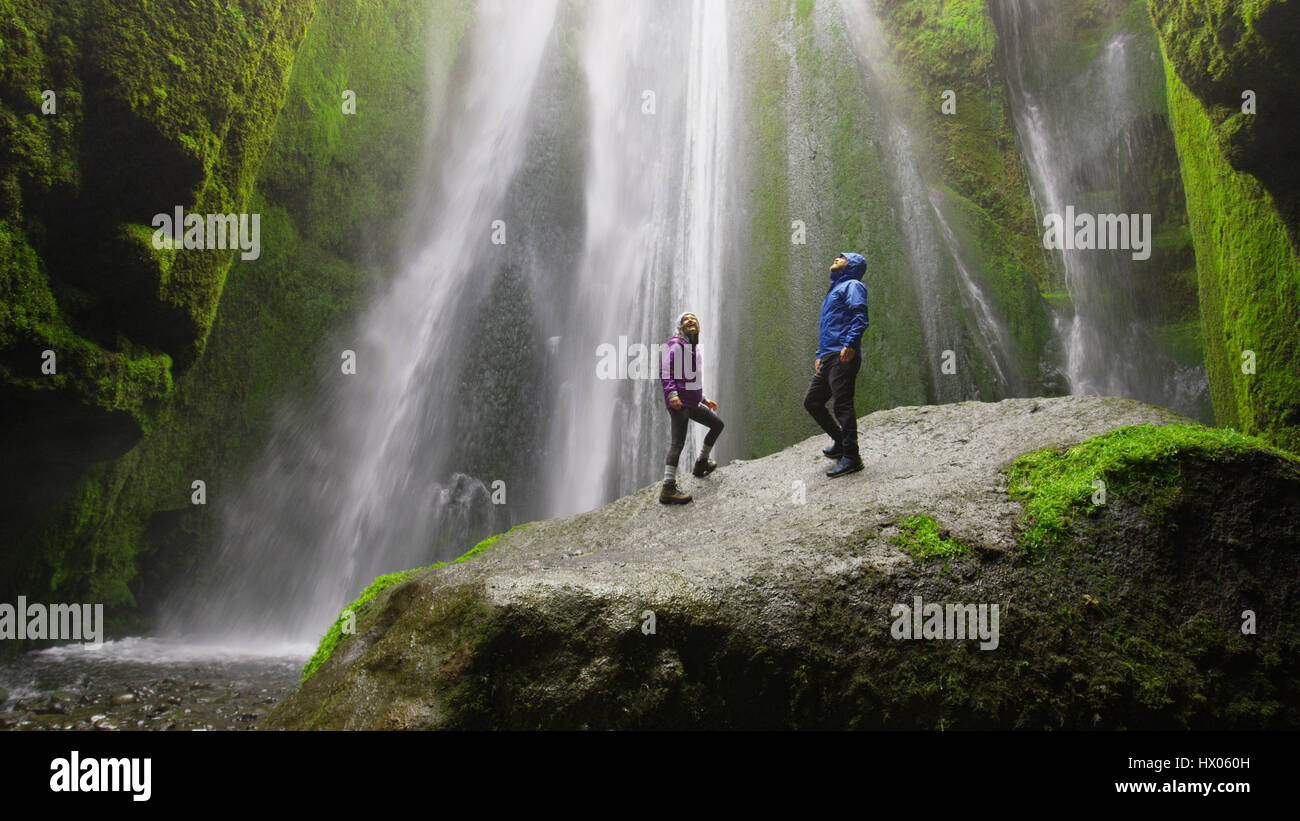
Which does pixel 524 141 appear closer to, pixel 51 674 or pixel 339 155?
pixel 339 155

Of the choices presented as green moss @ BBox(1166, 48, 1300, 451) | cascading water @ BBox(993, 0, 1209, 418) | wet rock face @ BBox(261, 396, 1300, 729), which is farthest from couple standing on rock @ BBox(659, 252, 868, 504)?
cascading water @ BBox(993, 0, 1209, 418)

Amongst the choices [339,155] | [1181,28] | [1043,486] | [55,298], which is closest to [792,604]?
[1043,486]

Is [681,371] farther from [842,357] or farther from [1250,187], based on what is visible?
[1250,187]

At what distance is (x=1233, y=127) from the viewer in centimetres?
608

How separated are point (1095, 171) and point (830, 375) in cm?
1139

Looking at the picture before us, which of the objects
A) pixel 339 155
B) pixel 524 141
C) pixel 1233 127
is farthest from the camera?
pixel 524 141

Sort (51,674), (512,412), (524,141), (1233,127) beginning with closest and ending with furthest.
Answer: (1233,127)
(51,674)
(512,412)
(524,141)

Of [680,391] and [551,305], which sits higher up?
[551,305]

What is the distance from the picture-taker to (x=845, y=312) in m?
5.43

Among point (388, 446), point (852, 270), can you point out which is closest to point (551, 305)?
point (388, 446)

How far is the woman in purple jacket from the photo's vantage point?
232 inches

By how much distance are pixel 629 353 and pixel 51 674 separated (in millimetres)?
10008

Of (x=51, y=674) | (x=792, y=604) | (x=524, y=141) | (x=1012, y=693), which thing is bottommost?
(x=51, y=674)

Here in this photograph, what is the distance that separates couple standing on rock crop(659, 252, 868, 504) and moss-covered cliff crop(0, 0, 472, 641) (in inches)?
253
